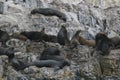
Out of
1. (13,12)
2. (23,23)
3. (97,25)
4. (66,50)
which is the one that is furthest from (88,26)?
(66,50)

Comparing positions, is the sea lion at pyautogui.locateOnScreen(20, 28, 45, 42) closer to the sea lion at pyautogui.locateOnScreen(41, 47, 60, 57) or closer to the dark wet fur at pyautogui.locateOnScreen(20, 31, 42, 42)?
the dark wet fur at pyautogui.locateOnScreen(20, 31, 42, 42)

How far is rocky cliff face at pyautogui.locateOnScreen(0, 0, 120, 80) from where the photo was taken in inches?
591

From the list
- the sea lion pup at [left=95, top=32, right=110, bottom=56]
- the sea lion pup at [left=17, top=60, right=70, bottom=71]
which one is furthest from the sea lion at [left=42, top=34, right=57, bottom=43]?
the sea lion pup at [left=17, top=60, right=70, bottom=71]

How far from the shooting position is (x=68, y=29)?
24422 mm

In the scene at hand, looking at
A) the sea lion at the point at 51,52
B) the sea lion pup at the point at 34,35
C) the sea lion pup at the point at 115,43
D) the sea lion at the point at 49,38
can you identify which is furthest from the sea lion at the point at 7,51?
the sea lion pup at the point at 115,43

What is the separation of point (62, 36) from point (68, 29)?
265cm

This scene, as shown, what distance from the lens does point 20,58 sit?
17.4 m

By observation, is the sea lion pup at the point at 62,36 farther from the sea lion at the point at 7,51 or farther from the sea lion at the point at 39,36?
the sea lion at the point at 7,51

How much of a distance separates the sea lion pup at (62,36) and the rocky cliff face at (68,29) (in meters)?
0.78

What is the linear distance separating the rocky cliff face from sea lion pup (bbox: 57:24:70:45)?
30.7 inches

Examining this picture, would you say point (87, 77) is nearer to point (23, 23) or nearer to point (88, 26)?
point (23, 23)

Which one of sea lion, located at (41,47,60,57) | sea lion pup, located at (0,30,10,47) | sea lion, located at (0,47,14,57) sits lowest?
sea lion pup, located at (0,30,10,47)

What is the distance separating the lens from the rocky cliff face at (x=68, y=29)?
49.3ft

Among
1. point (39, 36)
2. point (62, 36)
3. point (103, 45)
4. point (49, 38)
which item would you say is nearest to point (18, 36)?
point (39, 36)
